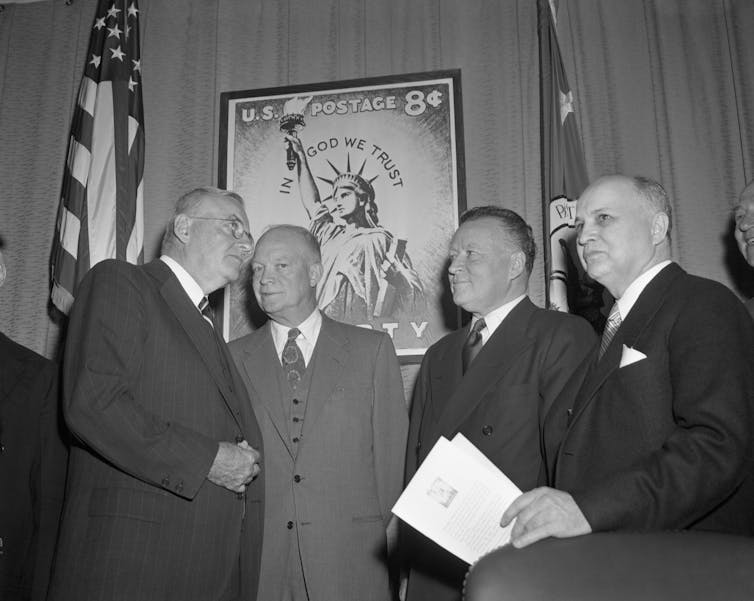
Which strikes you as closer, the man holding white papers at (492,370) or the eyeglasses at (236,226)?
the man holding white papers at (492,370)

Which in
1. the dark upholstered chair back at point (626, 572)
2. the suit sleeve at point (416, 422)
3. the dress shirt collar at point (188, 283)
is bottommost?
the dark upholstered chair back at point (626, 572)

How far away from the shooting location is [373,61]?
462 cm

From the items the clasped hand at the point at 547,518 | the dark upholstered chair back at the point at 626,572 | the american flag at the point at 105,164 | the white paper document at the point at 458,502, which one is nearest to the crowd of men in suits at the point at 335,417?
the clasped hand at the point at 547,518

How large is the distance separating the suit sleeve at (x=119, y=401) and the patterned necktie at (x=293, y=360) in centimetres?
83

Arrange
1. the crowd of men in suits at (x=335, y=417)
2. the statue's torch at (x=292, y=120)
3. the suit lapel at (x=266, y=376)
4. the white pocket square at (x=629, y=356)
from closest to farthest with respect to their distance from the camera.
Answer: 1. the crowd of men in suits at (x=335, y=417)
2. the white pocket square at (x=629, y=356)
3. the suit lapel at (x=266, y=376)
4. the statue's torch at (x=292, y=120)

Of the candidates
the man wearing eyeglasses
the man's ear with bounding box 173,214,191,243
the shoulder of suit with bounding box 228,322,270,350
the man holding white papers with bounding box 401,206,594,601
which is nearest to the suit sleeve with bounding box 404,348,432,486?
the man holding white papers with bounding box 401,206,594,601

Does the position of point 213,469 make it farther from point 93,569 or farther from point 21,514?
point 21,514

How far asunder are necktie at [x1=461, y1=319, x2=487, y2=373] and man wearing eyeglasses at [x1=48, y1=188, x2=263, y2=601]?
2.74ft

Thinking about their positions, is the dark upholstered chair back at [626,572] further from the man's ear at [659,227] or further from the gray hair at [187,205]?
the gray hair at [187,205]

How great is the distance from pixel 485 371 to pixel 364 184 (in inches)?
83.6

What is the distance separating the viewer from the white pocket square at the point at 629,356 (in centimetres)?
182

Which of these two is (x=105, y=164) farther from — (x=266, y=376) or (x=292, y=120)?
(x=266, y=376)

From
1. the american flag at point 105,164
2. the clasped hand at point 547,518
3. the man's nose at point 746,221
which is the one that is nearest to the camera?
the clasped hand at point 547,518

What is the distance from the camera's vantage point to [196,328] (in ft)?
7.96
